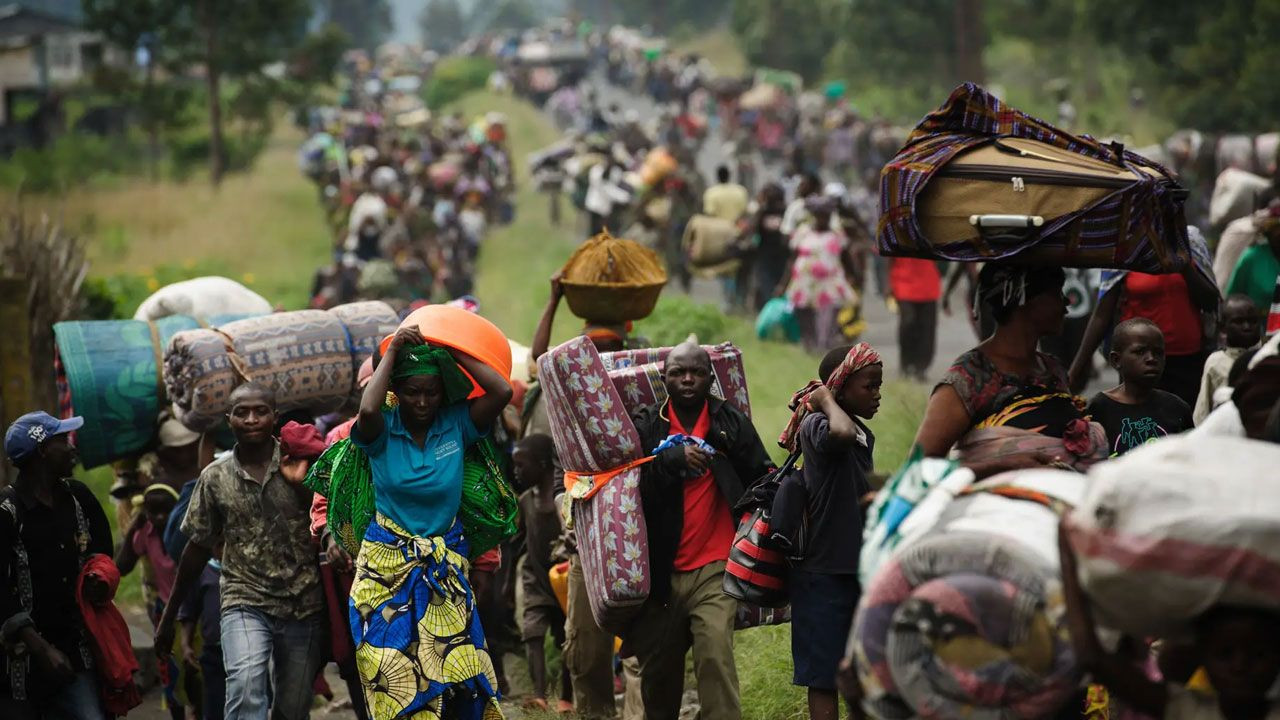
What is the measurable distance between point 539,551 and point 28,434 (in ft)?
8.82

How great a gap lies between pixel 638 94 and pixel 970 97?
5474cm

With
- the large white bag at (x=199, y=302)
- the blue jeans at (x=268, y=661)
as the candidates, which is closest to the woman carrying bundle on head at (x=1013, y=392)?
the blue jeans at (x=268, y=661)

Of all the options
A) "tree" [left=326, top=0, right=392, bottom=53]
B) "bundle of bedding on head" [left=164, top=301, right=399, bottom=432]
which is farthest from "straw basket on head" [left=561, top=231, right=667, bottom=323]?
"tree" [left=326, top=0, right=392, bottom=53]

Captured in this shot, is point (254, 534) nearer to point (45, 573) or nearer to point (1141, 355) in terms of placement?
point (45, 573)

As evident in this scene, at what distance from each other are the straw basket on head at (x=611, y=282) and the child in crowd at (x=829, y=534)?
2.52 metres

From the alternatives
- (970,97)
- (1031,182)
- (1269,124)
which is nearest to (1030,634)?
(1031,182)

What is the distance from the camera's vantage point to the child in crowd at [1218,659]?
3.43 meters

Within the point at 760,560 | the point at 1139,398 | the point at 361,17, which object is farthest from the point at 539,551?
the point at 361,17

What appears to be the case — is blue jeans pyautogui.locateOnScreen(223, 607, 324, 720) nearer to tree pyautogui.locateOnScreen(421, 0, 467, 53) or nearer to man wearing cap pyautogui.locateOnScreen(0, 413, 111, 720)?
man wearing cap pyautogui.locateOnScreen(0, 413, 111, 720)

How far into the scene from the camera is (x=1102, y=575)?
3.39 meters

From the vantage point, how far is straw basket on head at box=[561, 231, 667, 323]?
27.2ft

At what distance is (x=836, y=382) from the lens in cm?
575

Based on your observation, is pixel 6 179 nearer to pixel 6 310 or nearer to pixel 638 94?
pixel 638 94

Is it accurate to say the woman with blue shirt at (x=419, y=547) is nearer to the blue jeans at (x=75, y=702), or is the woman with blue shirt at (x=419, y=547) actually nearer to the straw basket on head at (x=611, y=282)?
the blue jeans at (x=75, y=702)
